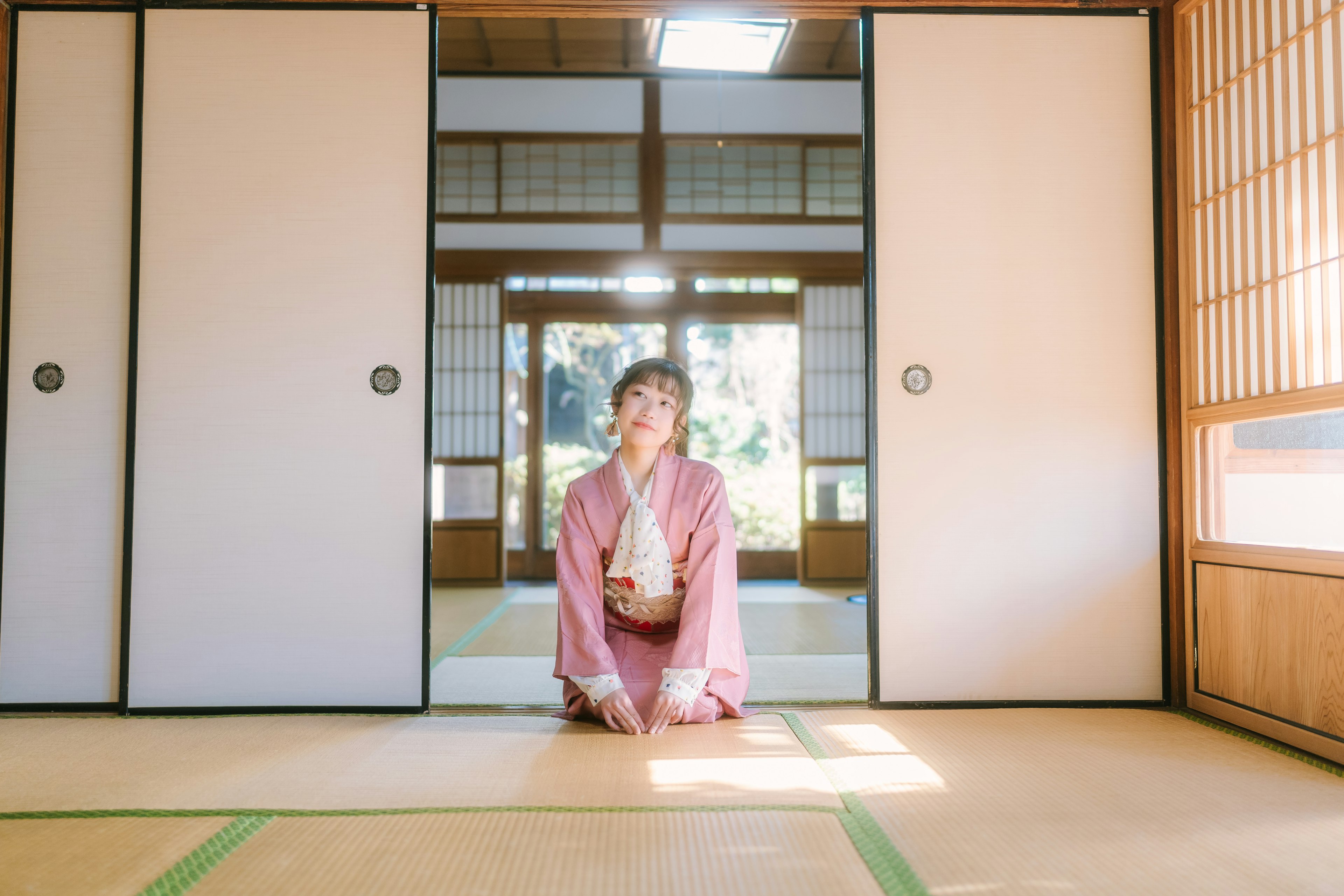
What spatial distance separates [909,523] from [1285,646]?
1.02 meters

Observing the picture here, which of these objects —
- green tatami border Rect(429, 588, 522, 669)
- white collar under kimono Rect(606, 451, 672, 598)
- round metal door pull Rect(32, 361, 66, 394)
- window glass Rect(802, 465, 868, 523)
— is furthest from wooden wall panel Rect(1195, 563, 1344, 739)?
window glass Rect(802, 465, 868, 523)

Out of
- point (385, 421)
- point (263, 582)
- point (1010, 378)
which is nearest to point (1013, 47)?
point (1010, 378)

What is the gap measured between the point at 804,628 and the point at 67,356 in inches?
130

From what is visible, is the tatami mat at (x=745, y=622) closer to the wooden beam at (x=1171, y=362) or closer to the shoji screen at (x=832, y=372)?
the shoji screen at (x=832, y=372)

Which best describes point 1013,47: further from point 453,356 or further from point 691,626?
point 453,356

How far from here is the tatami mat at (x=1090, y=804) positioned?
1.48 metres

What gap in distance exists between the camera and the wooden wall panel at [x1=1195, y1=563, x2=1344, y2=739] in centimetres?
213

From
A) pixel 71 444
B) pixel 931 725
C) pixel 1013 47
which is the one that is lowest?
pixel 931 725

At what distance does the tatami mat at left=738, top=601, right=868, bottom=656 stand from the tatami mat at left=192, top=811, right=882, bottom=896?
5.94 feet

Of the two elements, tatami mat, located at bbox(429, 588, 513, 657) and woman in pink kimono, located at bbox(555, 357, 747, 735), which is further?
tatami mat, located at bbox(429, 588, 513, 657)

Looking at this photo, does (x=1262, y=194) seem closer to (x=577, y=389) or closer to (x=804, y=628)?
(x=804, y=628)

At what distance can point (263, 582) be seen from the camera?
2688mm

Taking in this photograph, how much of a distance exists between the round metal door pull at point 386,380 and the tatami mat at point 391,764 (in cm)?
101

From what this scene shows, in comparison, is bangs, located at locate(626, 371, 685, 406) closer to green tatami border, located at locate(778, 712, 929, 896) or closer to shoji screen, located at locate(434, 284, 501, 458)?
green tatami border, located at locate(778, 712, 929, 896)
